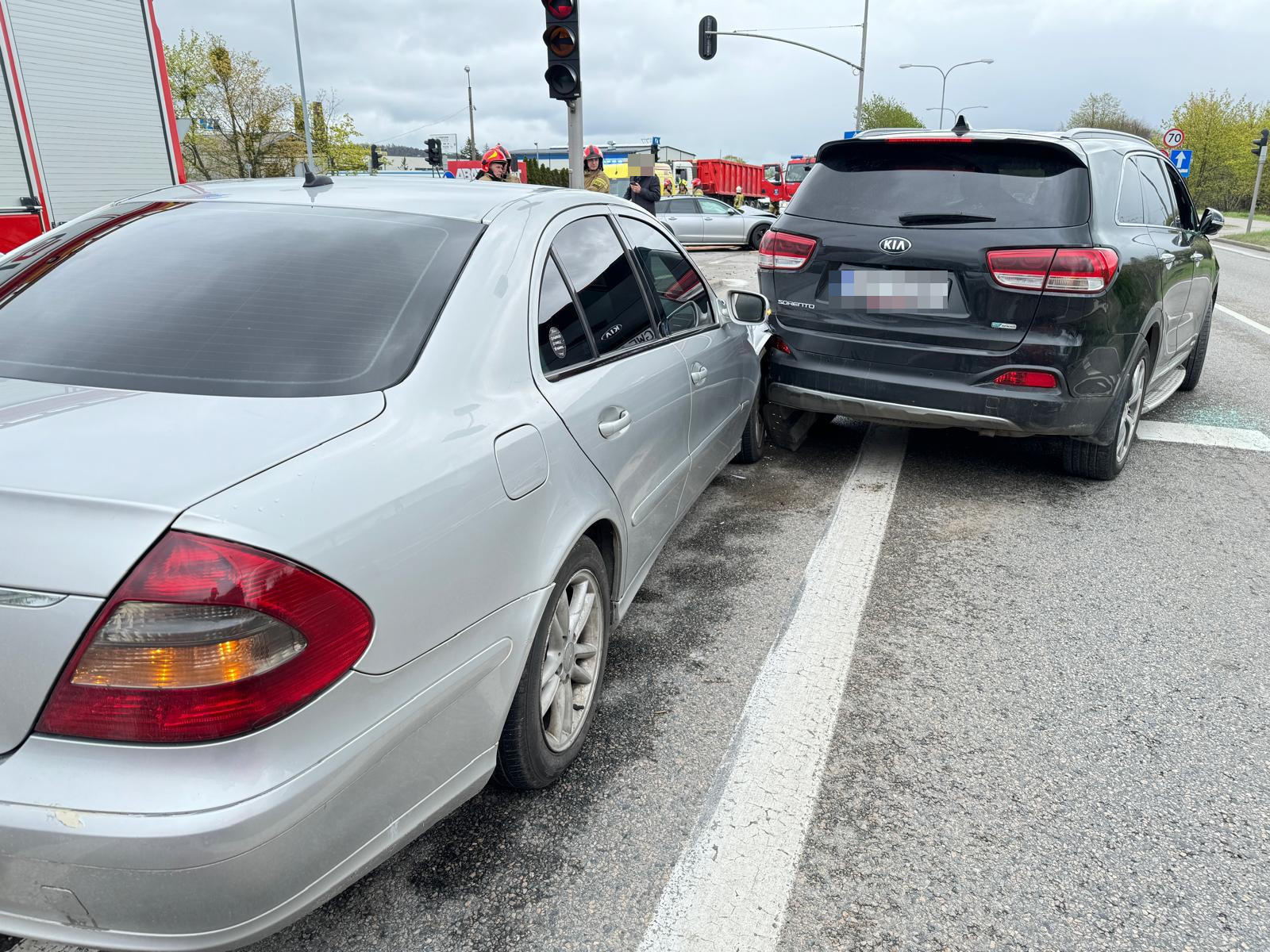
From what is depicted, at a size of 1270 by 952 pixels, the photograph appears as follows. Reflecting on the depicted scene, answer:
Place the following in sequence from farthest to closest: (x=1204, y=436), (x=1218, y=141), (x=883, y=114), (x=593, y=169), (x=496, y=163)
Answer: (x=883, y=114) → (x=1218, y=141) → (x=593, y=169) → (x=496, y=163) → (x=1204, y=436)

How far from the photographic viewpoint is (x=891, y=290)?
4.49 m

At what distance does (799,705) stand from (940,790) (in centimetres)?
52

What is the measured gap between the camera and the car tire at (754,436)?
5.07 meters

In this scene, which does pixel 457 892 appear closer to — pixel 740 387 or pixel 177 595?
pixel 177 595

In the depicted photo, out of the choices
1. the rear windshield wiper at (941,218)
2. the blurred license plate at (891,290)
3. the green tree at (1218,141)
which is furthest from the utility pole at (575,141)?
the green tree at (1218,141)

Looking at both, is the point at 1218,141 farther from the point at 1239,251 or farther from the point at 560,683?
the point at 560,683

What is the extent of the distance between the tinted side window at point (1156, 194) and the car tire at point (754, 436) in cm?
229

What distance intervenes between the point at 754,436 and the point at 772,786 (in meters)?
2.92

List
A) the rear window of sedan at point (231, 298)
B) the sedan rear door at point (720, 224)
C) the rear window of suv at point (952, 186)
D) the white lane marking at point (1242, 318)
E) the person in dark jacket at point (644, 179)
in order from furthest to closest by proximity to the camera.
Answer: the sedan rear door at point (720, 224)
the person in dark jacket at point (644, 179)
the white lane marking at point (1242, 318)
the rear window of suv at point (952, 186)
the rear window of sedan at point (231, 298)

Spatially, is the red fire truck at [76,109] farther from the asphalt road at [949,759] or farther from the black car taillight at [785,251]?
the asphalt road at [949,759]

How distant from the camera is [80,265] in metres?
2.36

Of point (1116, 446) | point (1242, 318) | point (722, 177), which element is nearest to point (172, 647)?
point (1116, 446)

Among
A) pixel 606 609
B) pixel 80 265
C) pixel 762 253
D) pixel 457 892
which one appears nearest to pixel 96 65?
pixel 762 253

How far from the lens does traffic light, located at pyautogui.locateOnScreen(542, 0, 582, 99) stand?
7.86m
